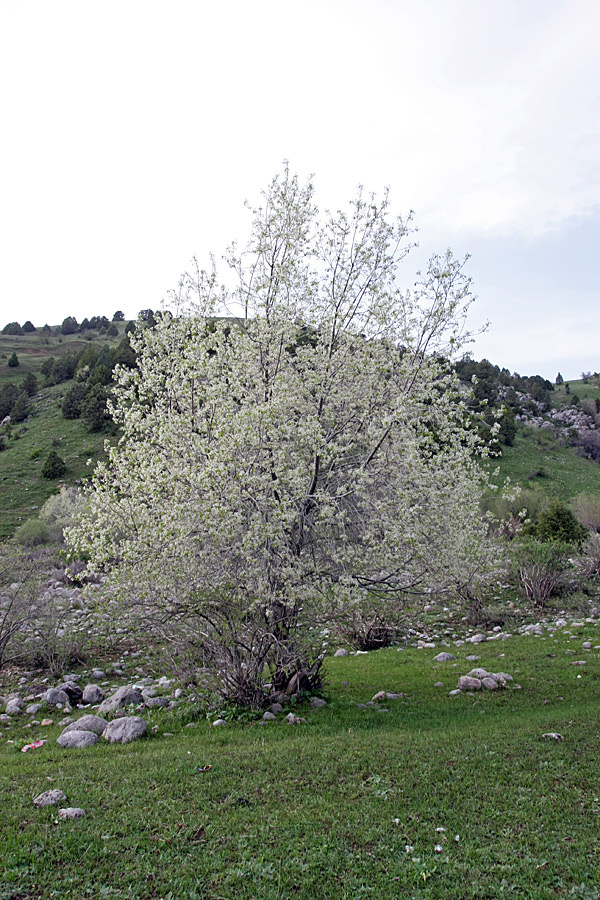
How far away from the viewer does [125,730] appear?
866 cm

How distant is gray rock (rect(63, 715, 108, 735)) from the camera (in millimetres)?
8992

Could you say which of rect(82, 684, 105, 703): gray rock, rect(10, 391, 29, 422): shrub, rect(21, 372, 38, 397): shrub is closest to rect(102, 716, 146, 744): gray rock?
rect(82, 684, 105, 703): gray rock

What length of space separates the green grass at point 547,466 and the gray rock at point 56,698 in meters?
37.7

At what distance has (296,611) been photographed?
930cm

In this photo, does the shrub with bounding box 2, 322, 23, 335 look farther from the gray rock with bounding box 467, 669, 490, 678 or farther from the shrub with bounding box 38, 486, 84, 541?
the gray rock with bounding box 467, 669, 490, 678

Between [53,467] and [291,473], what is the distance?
44490 mm

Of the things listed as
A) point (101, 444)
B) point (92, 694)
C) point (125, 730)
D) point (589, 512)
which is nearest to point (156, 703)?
point (125, 730)

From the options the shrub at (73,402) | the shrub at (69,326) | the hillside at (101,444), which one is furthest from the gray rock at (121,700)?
the shrub at (69,326)

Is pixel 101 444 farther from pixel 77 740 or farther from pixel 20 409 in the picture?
pixel 77 740

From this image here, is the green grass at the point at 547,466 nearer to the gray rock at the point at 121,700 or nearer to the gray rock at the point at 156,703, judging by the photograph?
the gray rock at the point at 156,703

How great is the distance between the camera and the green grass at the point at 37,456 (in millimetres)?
43875

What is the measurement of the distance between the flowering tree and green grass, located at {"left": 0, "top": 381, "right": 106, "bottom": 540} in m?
34.6

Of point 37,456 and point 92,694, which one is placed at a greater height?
point 37,456

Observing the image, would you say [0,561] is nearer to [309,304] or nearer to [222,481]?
[222,481]
